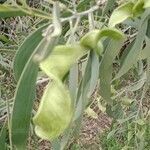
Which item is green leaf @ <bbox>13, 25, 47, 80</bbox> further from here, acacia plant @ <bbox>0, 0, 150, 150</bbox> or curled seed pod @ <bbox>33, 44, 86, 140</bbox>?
curled seed pod @ <bbox>33, 44, 86, 140</bbox>

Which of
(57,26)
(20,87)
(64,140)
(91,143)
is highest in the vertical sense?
(57,26)

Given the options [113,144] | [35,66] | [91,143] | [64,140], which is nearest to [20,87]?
[35,66]

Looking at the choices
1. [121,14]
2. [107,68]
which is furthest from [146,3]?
[107,68]

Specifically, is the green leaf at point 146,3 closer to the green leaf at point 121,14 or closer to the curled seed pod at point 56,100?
the green leaf at point 121,14

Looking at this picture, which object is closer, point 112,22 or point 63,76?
point 63,76

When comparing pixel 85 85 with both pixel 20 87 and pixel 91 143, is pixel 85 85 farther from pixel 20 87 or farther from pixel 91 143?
pixel 91 143

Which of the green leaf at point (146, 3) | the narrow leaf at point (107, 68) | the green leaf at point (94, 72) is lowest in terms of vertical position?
the narrow leaf at point (107, 68)

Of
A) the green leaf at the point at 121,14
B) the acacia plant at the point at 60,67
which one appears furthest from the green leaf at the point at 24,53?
the green leaf at the point at 121,14
